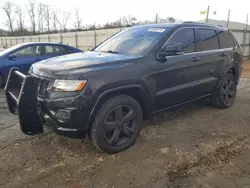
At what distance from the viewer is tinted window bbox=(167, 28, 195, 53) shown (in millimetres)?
4180

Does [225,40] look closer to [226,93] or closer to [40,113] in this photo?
[226,93]

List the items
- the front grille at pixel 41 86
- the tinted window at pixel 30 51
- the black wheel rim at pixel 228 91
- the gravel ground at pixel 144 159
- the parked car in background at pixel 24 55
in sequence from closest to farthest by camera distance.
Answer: the gravel ground at pixel 144 159
the front grille at pixel 41 86
the black wheel rim at pixel 228 91
the parked car in background at pixel 24 55
the tinted window at pixel 30 51

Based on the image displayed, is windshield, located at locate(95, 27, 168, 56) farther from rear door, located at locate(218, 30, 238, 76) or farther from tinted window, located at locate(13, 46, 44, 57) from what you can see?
tinted window, located at locate(13, 46, 44, 57)

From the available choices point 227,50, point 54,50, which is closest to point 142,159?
point 227,50

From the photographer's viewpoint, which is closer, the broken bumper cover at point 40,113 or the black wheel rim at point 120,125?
the broken bumper cover at point 40,113

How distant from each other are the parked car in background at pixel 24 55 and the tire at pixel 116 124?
16.7 ft

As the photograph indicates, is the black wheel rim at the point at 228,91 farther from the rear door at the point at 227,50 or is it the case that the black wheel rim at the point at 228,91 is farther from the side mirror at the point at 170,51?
the side mirror at the point at 170,51

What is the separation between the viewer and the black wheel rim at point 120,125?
3.36 meters

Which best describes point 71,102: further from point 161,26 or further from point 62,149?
point 161,26

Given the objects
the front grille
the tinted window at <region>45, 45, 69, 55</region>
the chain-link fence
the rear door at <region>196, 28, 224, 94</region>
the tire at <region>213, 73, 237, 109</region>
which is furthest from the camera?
the chain-link fence

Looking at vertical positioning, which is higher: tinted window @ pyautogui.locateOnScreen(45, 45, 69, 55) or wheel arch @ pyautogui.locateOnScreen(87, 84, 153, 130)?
tinted window @ pyautogui.locateOnScreen(45, 45, 69, 55)

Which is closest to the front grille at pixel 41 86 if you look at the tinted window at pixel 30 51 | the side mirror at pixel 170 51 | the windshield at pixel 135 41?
the windshield at pixel 135 41

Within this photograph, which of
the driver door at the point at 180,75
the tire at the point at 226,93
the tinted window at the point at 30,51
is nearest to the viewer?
the driver door at the point at 180,75

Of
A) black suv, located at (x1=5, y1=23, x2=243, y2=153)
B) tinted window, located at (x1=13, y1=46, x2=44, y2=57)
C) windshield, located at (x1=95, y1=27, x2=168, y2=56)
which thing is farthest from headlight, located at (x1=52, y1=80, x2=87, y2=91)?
tinted window, located at (x1=13, y1=46, x2=44, y2=57)
